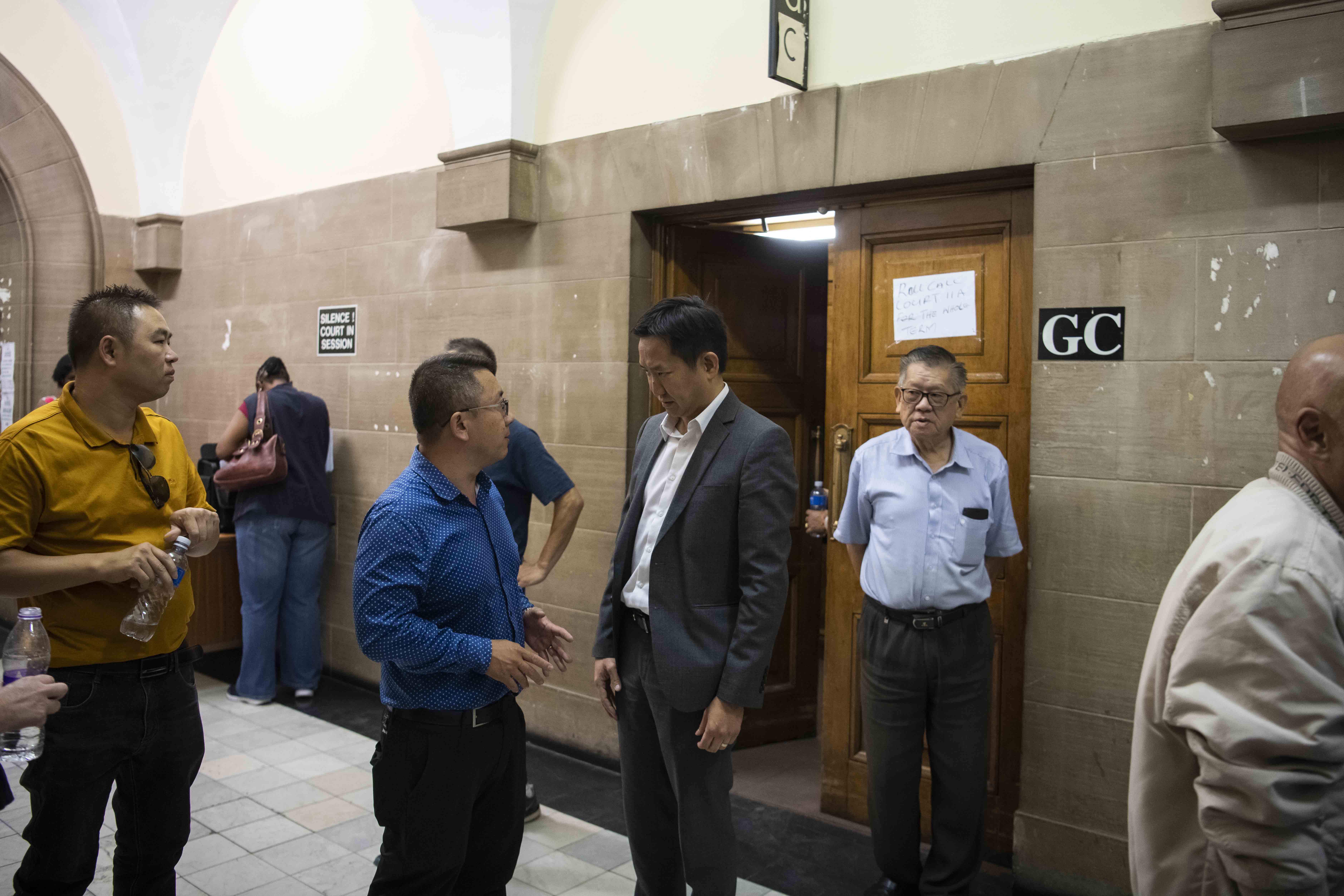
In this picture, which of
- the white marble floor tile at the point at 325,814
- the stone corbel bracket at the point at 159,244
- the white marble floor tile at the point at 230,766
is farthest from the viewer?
the stone corbel bracket at the point at 159,244

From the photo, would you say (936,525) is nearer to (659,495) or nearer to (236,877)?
(659,495)

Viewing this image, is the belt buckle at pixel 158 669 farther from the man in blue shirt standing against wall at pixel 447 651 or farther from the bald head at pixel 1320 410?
the bald head at pixel 1320 410

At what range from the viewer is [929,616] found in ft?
9.53

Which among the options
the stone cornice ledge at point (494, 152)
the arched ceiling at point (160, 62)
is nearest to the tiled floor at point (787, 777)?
the stone cornice ledge at point (494, 152)

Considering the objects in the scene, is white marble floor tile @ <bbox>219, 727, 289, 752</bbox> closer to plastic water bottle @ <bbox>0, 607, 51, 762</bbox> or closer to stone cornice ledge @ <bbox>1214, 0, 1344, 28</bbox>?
plastic water bottle @ <bbox>0, 607, 51, 762</bbox>

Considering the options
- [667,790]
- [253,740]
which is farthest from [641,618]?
[253,740]

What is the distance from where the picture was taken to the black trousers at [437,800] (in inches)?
78.3

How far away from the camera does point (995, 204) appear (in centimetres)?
330

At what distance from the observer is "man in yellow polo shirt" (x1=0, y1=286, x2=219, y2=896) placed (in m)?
2.12

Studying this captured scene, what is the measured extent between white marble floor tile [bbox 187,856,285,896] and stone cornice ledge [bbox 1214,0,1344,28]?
149 inches

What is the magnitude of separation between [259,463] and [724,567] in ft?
10.9

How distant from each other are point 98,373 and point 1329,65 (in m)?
3.12

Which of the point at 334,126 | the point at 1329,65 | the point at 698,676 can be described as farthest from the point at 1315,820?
the point at 334,126

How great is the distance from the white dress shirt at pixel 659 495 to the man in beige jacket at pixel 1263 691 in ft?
3.98
